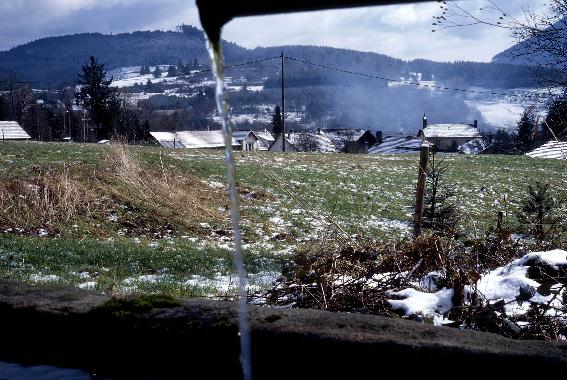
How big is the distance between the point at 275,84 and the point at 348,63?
179 feet

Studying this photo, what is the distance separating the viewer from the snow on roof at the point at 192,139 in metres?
79.9

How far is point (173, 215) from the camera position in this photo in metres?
11.5

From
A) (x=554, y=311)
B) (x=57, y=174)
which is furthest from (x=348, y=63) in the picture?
(x=554, y=311)

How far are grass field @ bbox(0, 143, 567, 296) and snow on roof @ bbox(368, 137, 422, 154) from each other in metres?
41.4

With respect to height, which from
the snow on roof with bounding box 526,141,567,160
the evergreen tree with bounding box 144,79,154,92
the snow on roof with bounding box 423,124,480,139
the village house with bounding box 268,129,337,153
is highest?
the evergreen tree with bounding box 144,79,154,92

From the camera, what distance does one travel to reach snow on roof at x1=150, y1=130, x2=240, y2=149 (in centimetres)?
7988

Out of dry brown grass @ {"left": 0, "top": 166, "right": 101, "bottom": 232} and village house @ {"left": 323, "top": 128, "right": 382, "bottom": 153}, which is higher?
dry brown grass @ {"left": 0, "top": 166, "right": 101, "bottom": 232}

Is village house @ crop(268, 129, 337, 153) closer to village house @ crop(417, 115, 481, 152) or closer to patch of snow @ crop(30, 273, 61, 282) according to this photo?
village house @ crop(417, 115, 481, 152)

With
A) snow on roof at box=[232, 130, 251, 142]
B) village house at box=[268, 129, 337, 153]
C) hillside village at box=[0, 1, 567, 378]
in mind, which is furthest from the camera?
snow on roof at box=[232, 130, 251, 142]

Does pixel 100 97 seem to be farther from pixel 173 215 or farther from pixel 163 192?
pixel 173 215

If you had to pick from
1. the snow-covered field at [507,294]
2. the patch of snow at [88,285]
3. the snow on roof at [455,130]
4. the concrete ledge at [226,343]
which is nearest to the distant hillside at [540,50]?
the snow-covered field at [507,294]

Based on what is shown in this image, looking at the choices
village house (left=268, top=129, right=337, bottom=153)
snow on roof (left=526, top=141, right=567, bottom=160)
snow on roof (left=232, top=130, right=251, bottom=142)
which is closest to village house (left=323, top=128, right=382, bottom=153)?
village house (left=268, top=129, right=337, bottom=153)

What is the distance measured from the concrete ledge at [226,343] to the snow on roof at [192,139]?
252ft

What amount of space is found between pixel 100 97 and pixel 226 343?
49349 mm
